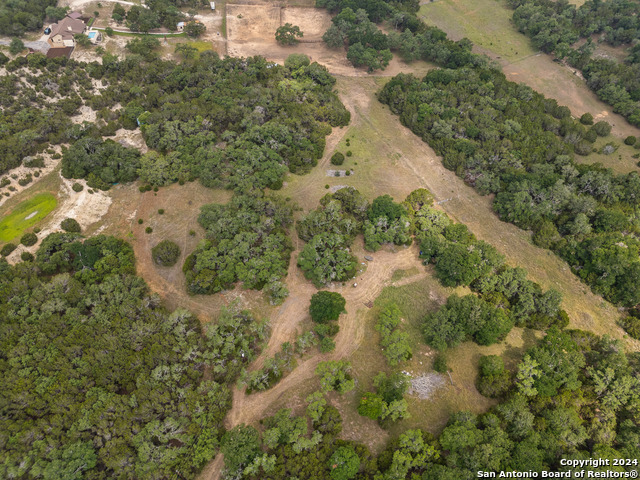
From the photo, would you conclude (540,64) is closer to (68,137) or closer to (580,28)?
(580,28)

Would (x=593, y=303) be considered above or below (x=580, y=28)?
below

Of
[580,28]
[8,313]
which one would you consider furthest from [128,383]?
[580,28]

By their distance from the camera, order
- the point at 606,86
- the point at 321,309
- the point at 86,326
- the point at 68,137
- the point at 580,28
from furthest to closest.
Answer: the point at 580,28 < the point at 606,86 < the point at 68,137 < the point at 321,309 < the point at 86,326

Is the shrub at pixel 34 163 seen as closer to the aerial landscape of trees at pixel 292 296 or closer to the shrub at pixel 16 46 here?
the aerial landscape of trees at pixel 292 296

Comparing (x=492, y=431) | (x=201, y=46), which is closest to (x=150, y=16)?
(x=201, y=46)

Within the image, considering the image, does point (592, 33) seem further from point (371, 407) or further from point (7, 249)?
point (7, 249)

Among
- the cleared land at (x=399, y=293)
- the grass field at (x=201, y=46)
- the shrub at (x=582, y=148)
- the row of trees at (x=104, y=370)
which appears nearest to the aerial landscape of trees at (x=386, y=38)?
the cleared land at (x=399, y=293)
